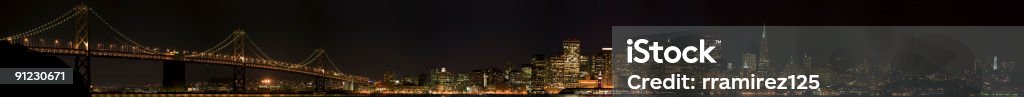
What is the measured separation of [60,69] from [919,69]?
2079 cm

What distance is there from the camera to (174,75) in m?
27.3

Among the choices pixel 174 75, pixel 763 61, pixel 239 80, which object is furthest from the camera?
pixel 239 80

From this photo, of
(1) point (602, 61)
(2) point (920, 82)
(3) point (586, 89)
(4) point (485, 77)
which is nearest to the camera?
(2) point (920, 82)

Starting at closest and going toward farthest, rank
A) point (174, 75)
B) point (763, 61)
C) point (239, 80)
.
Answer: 1. point (763, 61)
2. point (174, 75)
3. point (239, 80)

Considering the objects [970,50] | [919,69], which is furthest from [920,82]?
[970,50]

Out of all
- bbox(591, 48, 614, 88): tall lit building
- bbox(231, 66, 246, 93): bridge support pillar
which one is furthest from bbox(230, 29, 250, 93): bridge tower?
bbox(591, 48, 614, 88): tall lit building

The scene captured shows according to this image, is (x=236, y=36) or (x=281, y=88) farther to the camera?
(x=281, y=88)

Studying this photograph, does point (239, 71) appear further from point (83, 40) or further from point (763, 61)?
point (763, 61)

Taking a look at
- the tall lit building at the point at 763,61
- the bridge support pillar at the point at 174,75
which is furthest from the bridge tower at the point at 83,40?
the tall lit building at the point at 763,61

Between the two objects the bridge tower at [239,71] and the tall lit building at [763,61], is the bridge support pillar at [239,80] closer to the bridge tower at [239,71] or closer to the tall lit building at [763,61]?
the bridge tower at [239,71]

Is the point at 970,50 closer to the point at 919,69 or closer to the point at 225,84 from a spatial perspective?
the point at 919,69

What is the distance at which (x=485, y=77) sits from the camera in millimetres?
42812

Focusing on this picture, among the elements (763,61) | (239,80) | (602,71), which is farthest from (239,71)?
(763,61)

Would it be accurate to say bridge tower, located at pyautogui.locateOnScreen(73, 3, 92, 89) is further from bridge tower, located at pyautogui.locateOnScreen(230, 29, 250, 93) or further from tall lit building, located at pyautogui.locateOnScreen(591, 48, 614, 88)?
tall lit building, located at pyautogui.locateOnScreen(591, 48, 614, 88)
